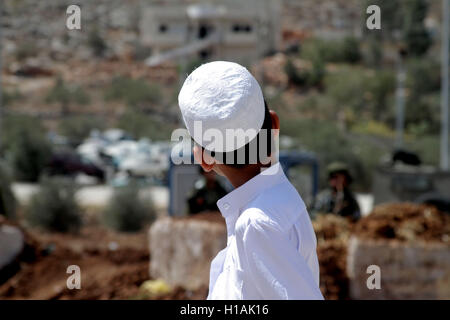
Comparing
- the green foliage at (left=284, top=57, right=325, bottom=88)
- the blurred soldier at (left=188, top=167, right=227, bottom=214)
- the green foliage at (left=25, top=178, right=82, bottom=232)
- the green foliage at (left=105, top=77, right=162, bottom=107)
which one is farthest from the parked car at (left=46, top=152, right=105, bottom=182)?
the green foliage at (left=284, top=57, right=325, bottom=88)

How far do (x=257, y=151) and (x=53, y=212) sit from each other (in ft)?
48.1

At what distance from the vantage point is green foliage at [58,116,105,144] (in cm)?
4956

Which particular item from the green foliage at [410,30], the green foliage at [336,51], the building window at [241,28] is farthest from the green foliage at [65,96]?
the green foliage at [410,30]

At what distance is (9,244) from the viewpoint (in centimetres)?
911

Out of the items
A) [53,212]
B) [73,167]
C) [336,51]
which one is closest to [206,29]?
[336,51]

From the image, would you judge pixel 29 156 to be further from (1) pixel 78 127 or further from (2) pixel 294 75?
(2) pixel 294 75

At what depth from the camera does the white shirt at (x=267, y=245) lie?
1.47 meters

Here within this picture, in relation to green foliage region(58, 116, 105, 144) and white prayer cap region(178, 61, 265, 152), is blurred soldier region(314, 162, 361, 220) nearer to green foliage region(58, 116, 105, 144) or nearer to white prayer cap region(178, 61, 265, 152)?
white prayer cap region(178, 61, 265, 152)

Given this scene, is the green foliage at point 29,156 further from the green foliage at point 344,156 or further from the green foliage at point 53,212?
the green foliage at point 53,212

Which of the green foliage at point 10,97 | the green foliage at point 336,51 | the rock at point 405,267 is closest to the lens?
the rock at point 405,267

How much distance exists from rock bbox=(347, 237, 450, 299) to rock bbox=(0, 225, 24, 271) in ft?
14.2

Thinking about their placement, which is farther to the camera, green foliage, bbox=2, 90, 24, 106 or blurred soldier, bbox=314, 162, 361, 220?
green foliage, bbox=2, 90, 24, 106
